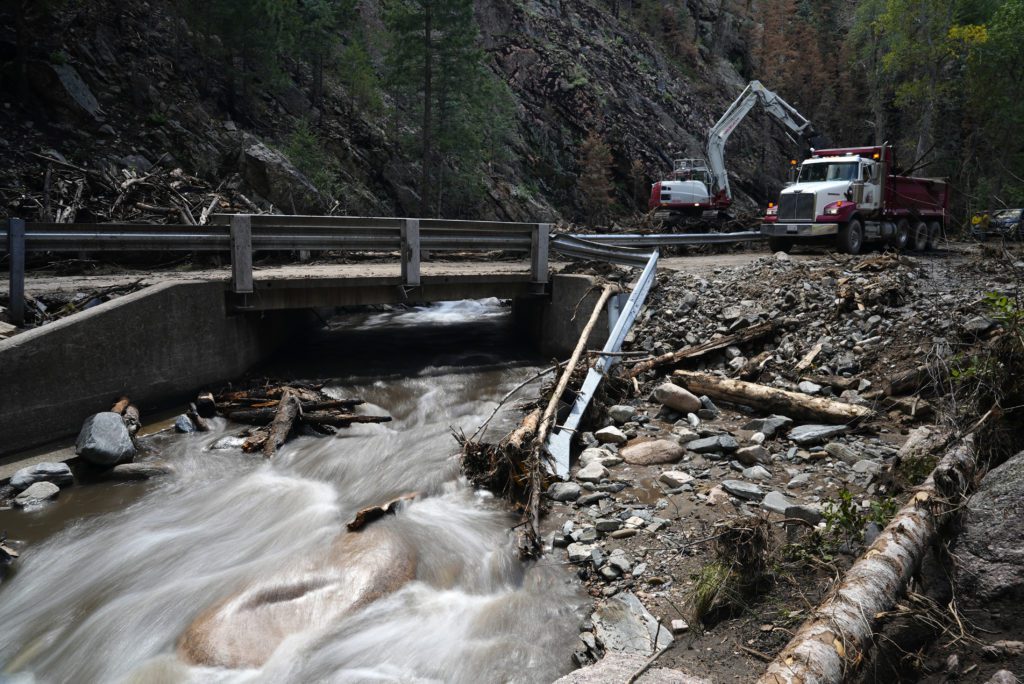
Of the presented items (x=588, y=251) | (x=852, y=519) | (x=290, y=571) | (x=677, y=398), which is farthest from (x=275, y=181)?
(x=852, y=519)

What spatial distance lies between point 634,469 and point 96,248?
24.1 ft

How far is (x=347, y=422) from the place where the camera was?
912 centimetres

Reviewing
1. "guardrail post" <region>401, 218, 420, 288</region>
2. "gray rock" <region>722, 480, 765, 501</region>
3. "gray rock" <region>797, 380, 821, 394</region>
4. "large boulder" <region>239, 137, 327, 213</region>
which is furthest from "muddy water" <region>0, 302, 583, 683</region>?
"large boulder" <region>239, 137, 327, 213</region>

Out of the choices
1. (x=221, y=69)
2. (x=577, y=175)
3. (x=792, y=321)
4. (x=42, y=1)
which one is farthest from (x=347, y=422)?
(x=577, y=175)

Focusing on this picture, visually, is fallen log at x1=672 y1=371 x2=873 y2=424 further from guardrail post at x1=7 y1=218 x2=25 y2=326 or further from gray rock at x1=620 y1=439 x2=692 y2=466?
guardrail post at x1=7 y1=218 x2=25 y2=326

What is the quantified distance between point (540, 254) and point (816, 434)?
6.53 m

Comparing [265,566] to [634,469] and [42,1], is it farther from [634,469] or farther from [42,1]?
[42,1]

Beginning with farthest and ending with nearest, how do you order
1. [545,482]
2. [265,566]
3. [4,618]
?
[545,482] → [265,566] → [4,618]

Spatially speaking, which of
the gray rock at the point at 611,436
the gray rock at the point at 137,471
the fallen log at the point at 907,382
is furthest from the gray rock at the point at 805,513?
the gray rock at the point at 137,471

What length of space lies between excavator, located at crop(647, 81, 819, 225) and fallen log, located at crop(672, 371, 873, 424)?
14.7 metres

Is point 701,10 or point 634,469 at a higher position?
point 701,10

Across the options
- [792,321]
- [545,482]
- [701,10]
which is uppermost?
[701,10]

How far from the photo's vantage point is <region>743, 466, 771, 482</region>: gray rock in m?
6.34

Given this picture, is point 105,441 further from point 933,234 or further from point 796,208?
point 933,234
